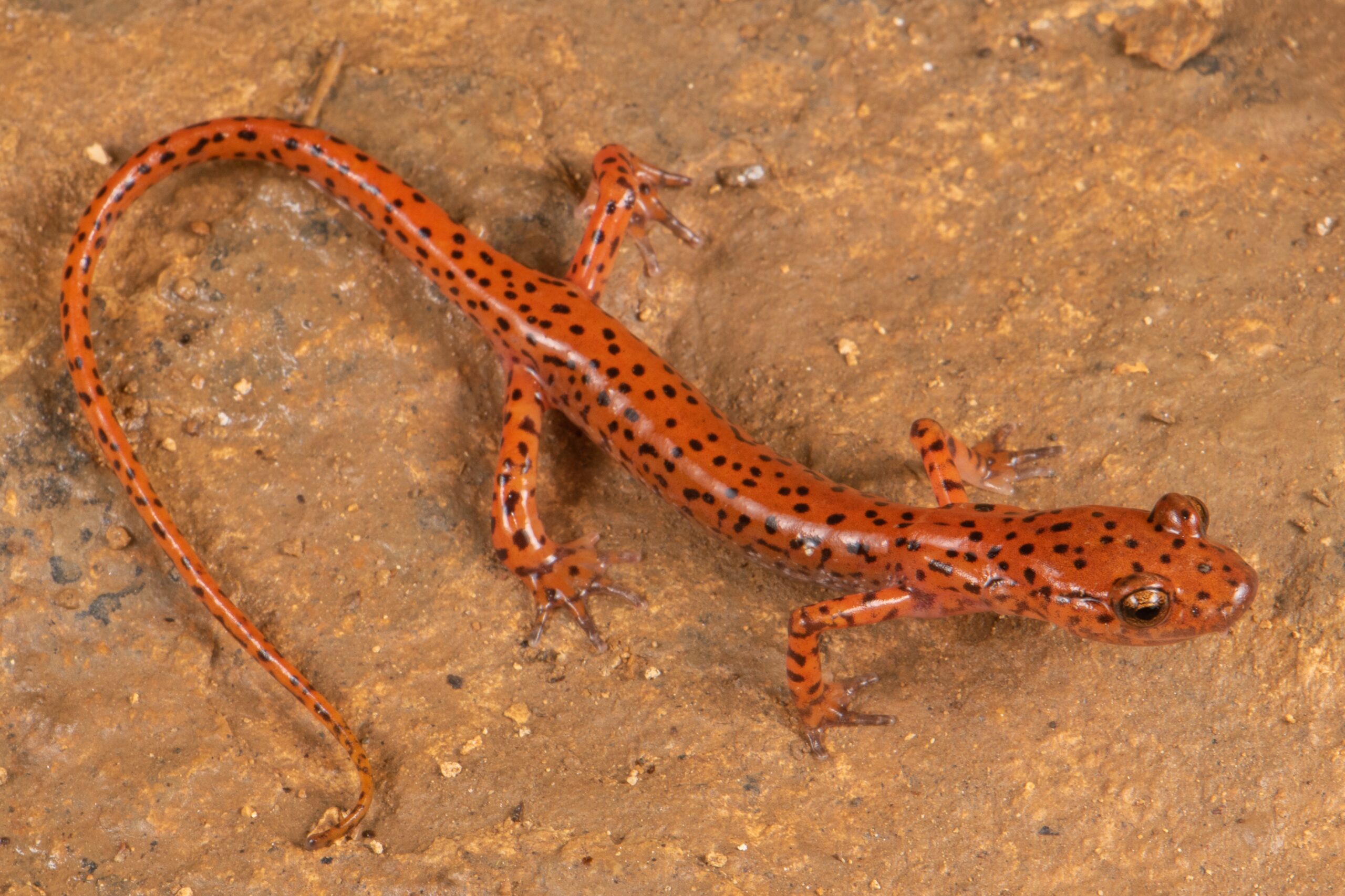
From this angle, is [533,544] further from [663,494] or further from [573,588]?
[663,494]

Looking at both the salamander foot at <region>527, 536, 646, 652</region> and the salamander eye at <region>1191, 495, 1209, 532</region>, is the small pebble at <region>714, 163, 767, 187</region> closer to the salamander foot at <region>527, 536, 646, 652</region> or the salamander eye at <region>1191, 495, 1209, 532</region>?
the salamander foot at <region>527, 536, 646, 652</region>

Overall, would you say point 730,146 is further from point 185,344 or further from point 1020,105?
point 185,344

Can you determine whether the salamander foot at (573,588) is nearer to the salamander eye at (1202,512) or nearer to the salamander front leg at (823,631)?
the salamander front leg at (823,631)

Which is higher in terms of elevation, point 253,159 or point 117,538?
point 253,159

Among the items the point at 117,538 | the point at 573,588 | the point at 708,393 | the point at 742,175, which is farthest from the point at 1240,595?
the point at 117,538

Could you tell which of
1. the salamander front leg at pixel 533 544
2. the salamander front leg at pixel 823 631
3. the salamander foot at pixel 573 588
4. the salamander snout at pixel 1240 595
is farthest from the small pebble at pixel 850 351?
the salamander snout at pixel 1240 595

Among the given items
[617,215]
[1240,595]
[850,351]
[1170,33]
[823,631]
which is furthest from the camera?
[1170,33]
